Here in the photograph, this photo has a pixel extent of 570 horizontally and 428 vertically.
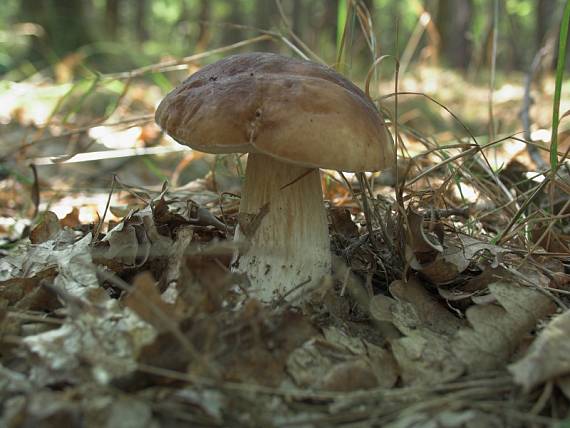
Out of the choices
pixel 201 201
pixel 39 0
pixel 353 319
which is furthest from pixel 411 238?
pixel 39 0

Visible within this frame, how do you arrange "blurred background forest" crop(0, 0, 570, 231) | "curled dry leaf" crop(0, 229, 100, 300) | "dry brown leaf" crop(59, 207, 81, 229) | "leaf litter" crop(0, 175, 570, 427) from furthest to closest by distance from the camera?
"blurred background forest" crop(0, 0, 570, 231)
"dry brown leaf" crop(59, 207, 81, 229)
"curled dry leaf" crop(0, 229, 100, 300)
"leaf litter" crop(0, 175, 570, 427)

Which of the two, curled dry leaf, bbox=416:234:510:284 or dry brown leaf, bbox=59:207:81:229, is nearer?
curled dry leaf, bbox=416:234:510:284

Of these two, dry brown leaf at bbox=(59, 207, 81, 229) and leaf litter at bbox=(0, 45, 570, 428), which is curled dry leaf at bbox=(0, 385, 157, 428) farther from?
dry brown leaf at bbox=(59, 207, 81, 229)

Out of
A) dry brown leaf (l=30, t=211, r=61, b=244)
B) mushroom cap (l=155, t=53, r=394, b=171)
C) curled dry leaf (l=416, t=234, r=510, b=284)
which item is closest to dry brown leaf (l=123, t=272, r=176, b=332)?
mushroom cap (l=155, t=53, r=394, b=171)

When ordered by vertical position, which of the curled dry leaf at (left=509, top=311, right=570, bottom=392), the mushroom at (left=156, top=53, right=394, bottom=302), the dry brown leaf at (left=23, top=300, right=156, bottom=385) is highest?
the mushroom at (left=156, top=53, right=394, bottom=302)

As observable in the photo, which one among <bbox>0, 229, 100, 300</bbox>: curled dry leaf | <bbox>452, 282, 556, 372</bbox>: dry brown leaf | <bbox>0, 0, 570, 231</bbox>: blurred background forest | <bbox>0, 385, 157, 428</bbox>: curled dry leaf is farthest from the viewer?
<bbox>0, 0, 570, 231</bbox>: blurred background forest

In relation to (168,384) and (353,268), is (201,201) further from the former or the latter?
(168,384)

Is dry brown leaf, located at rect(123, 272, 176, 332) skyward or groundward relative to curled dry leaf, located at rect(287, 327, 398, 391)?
skyward
